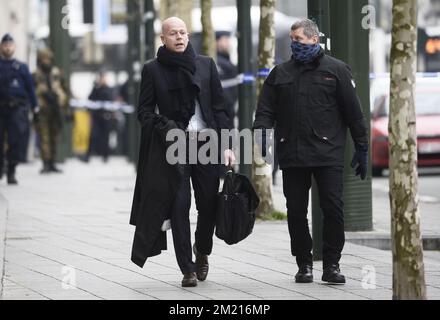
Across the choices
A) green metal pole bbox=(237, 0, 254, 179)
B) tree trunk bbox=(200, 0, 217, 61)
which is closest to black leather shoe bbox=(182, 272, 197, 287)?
green metal pole bbox=(237, 0, 254, 179)

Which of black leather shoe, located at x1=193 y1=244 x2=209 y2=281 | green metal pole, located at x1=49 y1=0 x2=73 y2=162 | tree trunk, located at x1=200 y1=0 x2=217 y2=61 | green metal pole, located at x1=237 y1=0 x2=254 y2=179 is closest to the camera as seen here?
black leather shoe, located at x1=193 y1=244 x2=209 y2=281

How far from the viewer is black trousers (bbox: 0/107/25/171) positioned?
809 inches

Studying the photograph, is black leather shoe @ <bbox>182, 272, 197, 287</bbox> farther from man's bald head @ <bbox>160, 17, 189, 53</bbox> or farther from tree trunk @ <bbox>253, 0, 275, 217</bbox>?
tree trunk @ <bbox>253, 0, 275, 217</bbox>

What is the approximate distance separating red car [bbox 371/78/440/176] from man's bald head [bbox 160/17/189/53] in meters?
13.7

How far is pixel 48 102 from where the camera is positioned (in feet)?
Result: 81.0

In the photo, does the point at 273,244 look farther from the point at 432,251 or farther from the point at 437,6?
the point at 437,6

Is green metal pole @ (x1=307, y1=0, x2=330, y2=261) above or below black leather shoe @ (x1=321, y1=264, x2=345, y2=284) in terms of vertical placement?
above

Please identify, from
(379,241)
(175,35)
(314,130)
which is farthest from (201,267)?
(379,241)

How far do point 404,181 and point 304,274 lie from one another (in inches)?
73.9

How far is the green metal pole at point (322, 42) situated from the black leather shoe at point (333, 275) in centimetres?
108

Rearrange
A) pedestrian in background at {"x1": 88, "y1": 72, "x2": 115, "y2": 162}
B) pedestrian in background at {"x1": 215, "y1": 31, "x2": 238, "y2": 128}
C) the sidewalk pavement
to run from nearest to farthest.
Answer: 1. the sidewalk pavement
2. pedestrian in background at {"x1": 215, "y1": 31, "x2": 238, "y2": 128}
3. pedestrian in background at {"x1": 88, "y1": 72, "x2": 115, "y2": 162}

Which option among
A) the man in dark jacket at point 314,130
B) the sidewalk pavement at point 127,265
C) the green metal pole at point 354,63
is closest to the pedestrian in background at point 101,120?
the sidewalk pavement at point 127,265

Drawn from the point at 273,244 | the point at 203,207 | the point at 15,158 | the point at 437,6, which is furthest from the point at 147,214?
the point at 437,6

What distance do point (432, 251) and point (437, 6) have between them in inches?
3882
